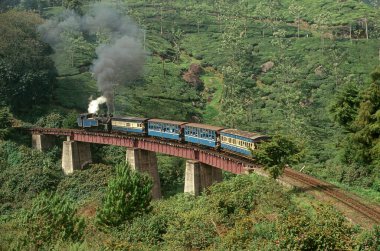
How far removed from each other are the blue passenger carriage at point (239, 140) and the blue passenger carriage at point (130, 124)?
12094mm

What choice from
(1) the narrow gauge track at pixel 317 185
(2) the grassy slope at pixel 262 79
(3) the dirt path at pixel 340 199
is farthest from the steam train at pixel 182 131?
(2) the grassy slope at pixel 262 79

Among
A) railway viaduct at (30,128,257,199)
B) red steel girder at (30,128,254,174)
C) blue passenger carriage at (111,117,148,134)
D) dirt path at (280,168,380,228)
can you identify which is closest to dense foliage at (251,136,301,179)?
dirt path at (280,168,380,228)

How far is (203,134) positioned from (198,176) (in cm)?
405

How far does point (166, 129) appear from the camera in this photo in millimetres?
49219

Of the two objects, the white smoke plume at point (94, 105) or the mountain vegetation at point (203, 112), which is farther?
the white smoke plume at point (94, 105)

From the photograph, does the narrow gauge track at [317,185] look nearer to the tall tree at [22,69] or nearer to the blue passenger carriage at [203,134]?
the blue passenger carriage at [203,134]

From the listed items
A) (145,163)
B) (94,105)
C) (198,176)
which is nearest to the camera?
(198,176)

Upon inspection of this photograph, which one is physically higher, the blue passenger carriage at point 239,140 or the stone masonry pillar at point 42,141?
the blue passenger carriage at point 239,140

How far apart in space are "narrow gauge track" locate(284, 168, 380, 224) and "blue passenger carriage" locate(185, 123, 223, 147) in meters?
7.34

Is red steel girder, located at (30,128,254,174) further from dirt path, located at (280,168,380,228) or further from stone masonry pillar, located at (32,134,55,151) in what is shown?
dirt path, located at (280,168,380,228)

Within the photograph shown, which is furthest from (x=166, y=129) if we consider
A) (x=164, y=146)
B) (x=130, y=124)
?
(x=130, y=124)

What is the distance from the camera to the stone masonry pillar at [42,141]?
6269 centimetres

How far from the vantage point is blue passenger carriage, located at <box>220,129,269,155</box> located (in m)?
38.5

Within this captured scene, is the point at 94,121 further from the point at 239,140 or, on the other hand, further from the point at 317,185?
the point at 317,185
